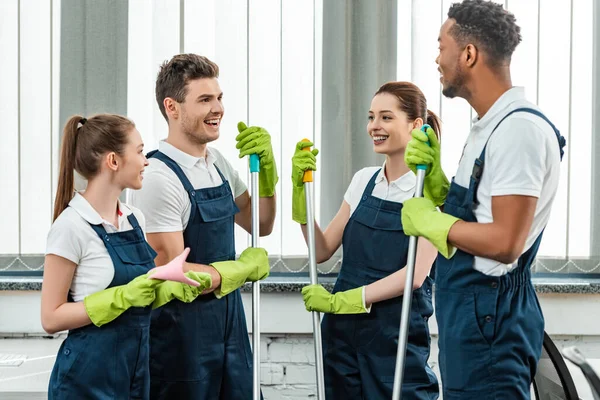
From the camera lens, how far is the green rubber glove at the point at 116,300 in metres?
1.64

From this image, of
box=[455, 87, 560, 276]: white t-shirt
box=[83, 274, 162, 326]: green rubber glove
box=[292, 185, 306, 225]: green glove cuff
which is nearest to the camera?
box=[455, 87, 560, 276]: white t-shirt

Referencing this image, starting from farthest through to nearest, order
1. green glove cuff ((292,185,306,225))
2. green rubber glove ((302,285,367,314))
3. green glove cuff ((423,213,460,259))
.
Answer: green glove cuff ((292,185,306,225)) < green rubber glove ((302,285,367,314)) < green glove cuff ((423,213,460,259))

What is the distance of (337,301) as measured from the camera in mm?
2010

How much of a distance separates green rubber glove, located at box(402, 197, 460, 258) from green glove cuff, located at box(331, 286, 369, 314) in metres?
0.33

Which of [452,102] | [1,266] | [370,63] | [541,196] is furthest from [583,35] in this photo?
[1,266]

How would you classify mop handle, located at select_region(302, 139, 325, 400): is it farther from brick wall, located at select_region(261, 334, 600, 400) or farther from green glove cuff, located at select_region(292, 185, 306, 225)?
brick wall, located at select_region(261, 334, 600, 400)

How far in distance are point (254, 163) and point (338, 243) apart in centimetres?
39

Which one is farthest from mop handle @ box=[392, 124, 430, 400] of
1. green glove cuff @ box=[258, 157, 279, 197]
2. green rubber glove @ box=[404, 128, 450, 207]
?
green glove cuff @ box=[258, 157, 279, 197]

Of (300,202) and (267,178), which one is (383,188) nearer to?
(300,202)

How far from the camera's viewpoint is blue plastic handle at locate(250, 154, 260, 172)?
211 cm

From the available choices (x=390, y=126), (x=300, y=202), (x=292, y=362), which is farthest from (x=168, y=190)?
(x=292, y=362)

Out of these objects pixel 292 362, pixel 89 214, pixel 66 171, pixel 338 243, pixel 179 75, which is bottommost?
pixel 292 362

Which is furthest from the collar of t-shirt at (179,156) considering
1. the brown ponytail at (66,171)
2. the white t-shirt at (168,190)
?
the brown ponytail at (66,171)

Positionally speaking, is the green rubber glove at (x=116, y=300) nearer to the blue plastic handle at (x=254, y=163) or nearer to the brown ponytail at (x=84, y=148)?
the brown ponytail at (x=84, y=148)
